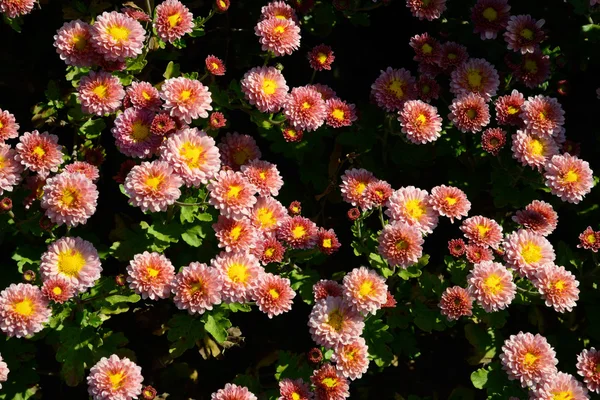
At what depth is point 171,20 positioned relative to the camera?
2963 millimetres

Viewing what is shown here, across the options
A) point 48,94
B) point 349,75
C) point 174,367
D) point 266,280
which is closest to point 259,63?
point 349,75

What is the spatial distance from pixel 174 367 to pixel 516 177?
186 cm

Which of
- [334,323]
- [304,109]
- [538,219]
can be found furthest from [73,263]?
[538,219]

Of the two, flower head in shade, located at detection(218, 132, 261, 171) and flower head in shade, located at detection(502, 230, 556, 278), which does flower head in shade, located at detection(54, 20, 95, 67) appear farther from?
flower head in shade, located at detection(502, 230, 556, 278)

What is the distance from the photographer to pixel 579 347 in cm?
321

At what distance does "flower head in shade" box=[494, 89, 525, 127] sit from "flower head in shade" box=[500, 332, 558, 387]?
101 centimetres

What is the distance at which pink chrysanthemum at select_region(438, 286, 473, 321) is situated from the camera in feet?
9.12

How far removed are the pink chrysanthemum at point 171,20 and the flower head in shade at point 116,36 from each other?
0.11 m

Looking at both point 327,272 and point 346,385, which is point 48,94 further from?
point 346,385

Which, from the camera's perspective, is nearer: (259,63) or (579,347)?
(579,347)

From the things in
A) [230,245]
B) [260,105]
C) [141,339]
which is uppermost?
[260,105]

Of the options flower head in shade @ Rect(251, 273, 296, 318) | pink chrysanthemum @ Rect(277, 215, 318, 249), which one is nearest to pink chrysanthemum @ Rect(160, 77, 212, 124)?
pink chrysanthemum @ Rect(277, 215, 318, 249)

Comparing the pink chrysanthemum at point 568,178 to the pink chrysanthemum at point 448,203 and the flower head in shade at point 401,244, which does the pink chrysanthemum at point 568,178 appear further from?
the flower head in shade at point 401,244

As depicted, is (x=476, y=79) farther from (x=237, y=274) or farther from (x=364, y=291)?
(x=237, y=274)
